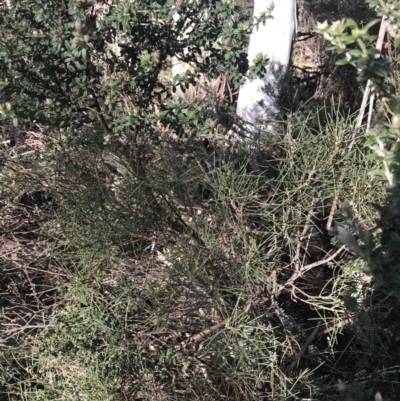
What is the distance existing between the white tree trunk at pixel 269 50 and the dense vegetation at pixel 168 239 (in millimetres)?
456

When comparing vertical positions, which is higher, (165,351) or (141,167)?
(141,167)

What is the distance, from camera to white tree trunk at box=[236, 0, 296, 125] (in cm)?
322

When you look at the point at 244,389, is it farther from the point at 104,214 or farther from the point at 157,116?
Answer: the point at 157,116

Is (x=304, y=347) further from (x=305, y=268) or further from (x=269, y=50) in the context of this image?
(x=269, y=50)

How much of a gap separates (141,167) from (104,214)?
43 cm

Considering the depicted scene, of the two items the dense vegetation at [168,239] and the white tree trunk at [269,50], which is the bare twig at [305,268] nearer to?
the dense vegetation at [168,239]

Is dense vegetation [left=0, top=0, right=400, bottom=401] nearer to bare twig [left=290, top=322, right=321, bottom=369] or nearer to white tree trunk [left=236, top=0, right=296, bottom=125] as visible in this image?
bare twig [left=290, top=322, right=321, bottom=369]

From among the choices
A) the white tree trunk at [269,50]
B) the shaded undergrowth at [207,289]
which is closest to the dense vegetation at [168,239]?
the shaded undergrowth at [207,289]

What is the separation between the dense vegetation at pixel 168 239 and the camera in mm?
2186

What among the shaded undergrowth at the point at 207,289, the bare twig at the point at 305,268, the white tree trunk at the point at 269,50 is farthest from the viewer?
the white tree trunk at the point at 269,50

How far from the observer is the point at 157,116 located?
2723 mm

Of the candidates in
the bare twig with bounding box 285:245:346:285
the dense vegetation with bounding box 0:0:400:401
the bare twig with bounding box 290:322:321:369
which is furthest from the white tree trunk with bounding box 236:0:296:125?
the bare twig with bounding box 290:322:321:369

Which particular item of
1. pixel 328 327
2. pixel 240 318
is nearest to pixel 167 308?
pixel 240 318

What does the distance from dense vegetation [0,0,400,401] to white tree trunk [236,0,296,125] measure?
17.9 inches
